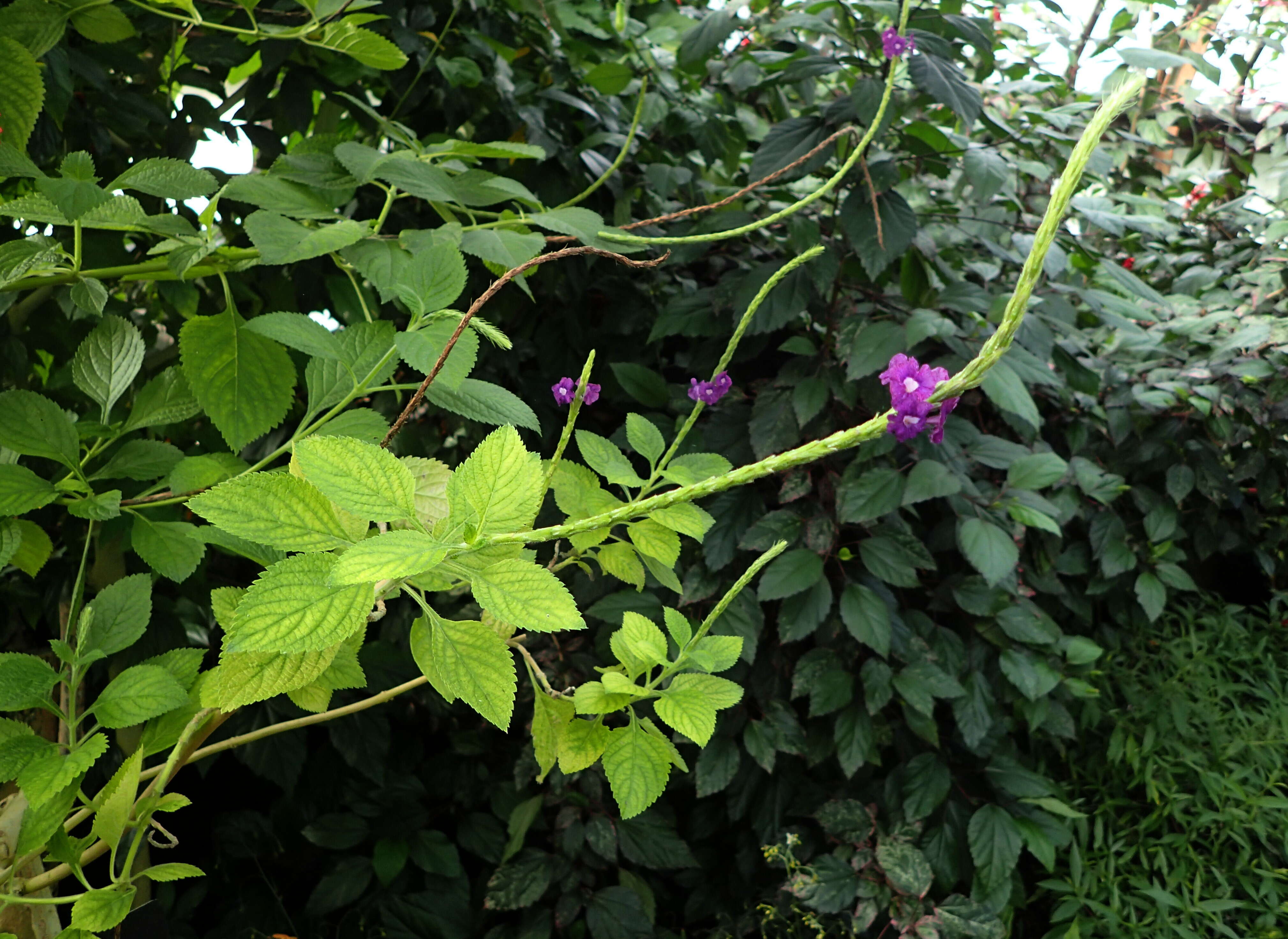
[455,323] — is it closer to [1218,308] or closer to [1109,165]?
[1109,165]

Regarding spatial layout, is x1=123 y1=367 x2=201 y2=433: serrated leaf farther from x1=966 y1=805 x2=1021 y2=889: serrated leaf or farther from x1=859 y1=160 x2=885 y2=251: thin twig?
x1=966 y1=805 x2=1021 y2=889: serrated leaf

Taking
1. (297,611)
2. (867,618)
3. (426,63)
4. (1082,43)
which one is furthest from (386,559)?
(1082,43)

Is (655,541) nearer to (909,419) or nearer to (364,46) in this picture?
(909,419)

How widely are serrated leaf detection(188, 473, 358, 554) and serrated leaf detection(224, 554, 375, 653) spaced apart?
17mm

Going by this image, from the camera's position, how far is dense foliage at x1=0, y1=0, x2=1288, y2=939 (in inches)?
21.2

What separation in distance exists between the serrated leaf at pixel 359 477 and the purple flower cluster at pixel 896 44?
751 mm

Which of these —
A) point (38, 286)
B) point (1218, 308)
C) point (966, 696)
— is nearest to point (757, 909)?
point (966, 696)

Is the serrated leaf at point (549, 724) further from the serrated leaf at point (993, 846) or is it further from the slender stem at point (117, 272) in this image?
the serrated leaf at point (993, 846)

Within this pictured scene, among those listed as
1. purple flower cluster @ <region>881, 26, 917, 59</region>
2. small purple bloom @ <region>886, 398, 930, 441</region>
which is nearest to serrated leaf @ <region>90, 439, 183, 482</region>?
small purple bloom @ <region>886, 398, 930, 441</region>

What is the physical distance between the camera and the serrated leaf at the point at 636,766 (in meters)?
0.42

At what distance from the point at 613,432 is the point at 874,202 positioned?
56 centimetres

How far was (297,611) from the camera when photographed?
31cm

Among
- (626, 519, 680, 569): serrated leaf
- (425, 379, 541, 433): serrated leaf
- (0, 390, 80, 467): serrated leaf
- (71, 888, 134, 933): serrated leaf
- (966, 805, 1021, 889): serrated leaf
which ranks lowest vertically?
(966, 805, 1021, 889): serrated leaf

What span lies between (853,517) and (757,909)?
616mm
